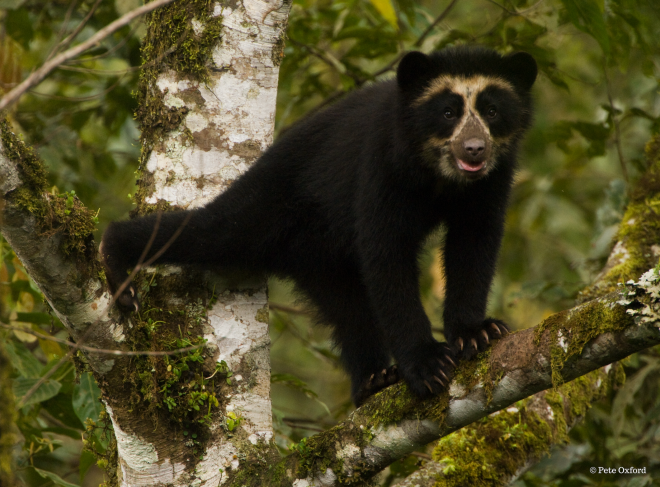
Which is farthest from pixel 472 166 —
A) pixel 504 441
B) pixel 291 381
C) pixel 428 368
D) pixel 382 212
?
pixel 291 381

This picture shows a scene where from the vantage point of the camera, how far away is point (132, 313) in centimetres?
331

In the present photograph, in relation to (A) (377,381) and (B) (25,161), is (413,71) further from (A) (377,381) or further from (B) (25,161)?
(B) (25,161)

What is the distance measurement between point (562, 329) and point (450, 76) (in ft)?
6.13

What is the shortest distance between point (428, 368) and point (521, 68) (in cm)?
202

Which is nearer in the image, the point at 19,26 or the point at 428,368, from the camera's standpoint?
the point at 428,368

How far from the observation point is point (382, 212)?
3.81m

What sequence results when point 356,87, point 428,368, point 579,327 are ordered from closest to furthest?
point 579,327 < point 428,368 < point 356,87

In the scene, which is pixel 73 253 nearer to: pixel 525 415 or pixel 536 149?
pixel 525 415

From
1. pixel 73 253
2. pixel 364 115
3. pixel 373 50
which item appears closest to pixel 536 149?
pixel 373 50

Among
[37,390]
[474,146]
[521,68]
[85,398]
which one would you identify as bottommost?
[85,398]

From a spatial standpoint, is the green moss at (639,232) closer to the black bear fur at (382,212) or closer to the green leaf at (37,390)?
the black bear fur at (382,212)

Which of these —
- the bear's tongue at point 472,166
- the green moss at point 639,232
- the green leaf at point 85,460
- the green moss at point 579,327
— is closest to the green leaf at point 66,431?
the green leaf at point 85,460

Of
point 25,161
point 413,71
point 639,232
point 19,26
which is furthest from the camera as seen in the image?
point 19,26

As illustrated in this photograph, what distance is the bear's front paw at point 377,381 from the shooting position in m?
4.09
